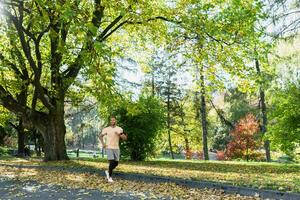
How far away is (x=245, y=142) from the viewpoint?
127 ft

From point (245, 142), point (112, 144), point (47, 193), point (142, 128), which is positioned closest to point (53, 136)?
point (142, 128)

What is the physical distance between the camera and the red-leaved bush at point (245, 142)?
3834cm

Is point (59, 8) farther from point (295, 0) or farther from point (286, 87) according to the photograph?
point (295, 0)

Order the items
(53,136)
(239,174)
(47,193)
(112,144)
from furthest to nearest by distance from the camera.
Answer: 1. (53,136)
2. (239,174)
3. (112,144)
4. (47,193)

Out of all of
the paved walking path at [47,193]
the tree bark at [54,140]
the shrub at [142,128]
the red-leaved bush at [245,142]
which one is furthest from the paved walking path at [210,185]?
the red-leaved bush at [245,142]

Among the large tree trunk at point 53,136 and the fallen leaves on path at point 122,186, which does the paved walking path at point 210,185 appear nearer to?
the fallen leaves on path at point 122,186

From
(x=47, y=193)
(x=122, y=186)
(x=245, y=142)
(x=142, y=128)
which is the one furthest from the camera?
(x=245, y=142)

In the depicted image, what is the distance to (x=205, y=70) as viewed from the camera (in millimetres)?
18234

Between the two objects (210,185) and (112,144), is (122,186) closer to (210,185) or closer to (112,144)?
(112,144)

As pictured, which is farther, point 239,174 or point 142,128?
point 142,128

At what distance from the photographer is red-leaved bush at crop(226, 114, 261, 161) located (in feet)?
126

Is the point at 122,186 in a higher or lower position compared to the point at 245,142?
lower

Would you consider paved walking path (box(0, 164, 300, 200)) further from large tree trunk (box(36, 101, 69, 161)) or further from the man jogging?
large tree trunk (box(36, 101, 69, 161))

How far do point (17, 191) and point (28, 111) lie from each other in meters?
11.0
